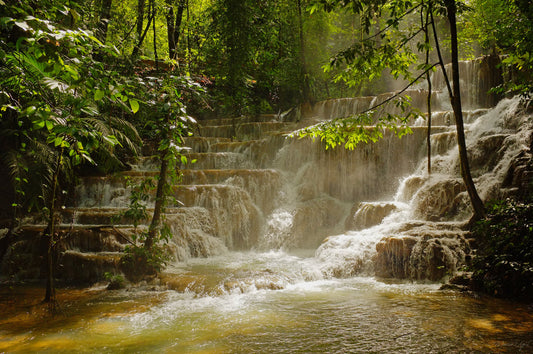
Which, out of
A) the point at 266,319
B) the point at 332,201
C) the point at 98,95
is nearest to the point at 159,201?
the point at 266,319

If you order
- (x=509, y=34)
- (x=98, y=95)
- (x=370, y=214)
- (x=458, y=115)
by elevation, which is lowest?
(x=370, y=214)

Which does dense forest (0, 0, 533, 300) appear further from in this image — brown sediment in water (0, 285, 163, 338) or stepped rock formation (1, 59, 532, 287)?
stepped rock formation (1, 59, 532, 287)

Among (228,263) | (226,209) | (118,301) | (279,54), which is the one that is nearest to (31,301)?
(118,301)

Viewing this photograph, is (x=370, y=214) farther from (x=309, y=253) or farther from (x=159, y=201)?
(x=159, y=201)

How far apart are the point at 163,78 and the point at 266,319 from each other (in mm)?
3709

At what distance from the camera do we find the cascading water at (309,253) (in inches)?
139

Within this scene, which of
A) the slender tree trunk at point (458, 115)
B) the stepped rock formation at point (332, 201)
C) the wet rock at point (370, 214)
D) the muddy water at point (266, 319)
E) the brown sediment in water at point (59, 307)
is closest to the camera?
the muddy water at point (266, 319)

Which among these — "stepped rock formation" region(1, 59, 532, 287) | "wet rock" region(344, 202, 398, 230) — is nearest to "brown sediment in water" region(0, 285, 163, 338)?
"stepped rock formation" region(1, 59, 532, 287)

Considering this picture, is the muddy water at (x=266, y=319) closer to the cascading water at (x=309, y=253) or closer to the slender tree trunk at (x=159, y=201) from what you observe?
the cascading water at (x=309, y=253)

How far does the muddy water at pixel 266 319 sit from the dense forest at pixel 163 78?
732mm

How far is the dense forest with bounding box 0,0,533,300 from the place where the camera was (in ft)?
7.22

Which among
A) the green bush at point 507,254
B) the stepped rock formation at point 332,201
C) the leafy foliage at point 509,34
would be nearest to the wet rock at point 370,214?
the stepped rock formation at point 332,201

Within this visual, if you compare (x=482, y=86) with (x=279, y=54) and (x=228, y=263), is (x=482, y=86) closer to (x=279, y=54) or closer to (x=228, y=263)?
(x=279, y=54)

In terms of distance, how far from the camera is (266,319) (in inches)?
163
